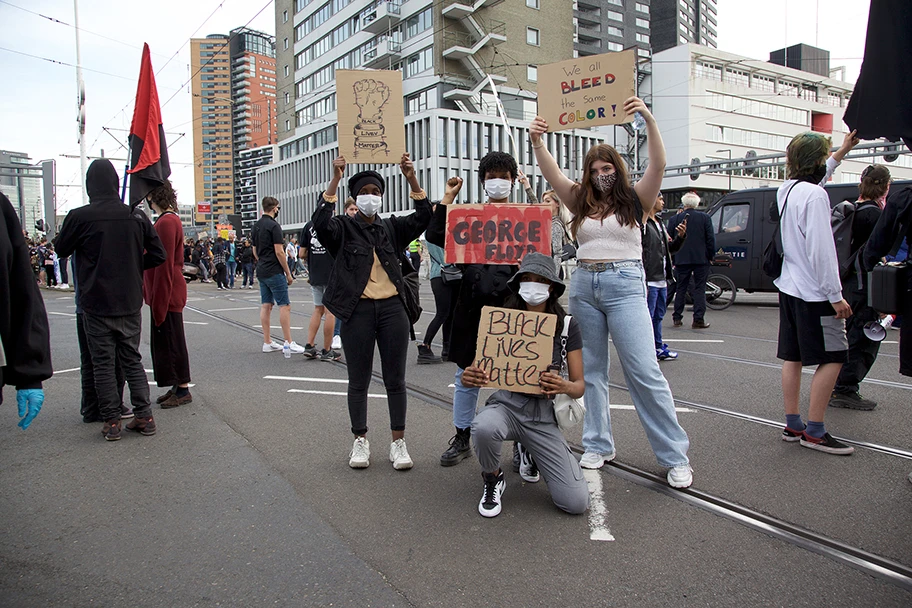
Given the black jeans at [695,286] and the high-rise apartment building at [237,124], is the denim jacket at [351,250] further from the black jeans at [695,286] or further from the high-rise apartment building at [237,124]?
the high-rise apartment building at [237,124]

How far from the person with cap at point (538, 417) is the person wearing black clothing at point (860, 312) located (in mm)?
3088

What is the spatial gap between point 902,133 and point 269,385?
5597 millimetres

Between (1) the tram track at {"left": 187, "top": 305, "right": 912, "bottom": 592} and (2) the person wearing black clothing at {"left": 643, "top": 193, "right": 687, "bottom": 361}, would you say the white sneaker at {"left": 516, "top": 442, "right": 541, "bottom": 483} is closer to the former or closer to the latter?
(1) the tram track at {"left": 187, "top": 305, "right": 912, "bottom": 592}

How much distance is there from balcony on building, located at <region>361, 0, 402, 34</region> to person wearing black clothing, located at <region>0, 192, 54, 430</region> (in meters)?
53.7

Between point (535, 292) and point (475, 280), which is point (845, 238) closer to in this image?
point (535, 292)

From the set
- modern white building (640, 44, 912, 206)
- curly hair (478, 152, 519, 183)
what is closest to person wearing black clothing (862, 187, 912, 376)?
curly hair (478, 152, 519, 183)

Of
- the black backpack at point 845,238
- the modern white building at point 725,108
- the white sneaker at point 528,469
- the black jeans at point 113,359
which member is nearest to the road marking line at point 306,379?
the black jeans at point 113,359

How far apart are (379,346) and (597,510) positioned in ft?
5.34

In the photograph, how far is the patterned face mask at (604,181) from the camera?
369 cm

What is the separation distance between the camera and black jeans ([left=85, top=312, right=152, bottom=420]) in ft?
15.8

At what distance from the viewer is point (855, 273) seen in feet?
17.2

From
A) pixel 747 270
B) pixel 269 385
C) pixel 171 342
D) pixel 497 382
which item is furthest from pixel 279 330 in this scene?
pixel 747 270

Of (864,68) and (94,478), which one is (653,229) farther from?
(94,478)

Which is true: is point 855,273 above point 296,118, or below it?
below
